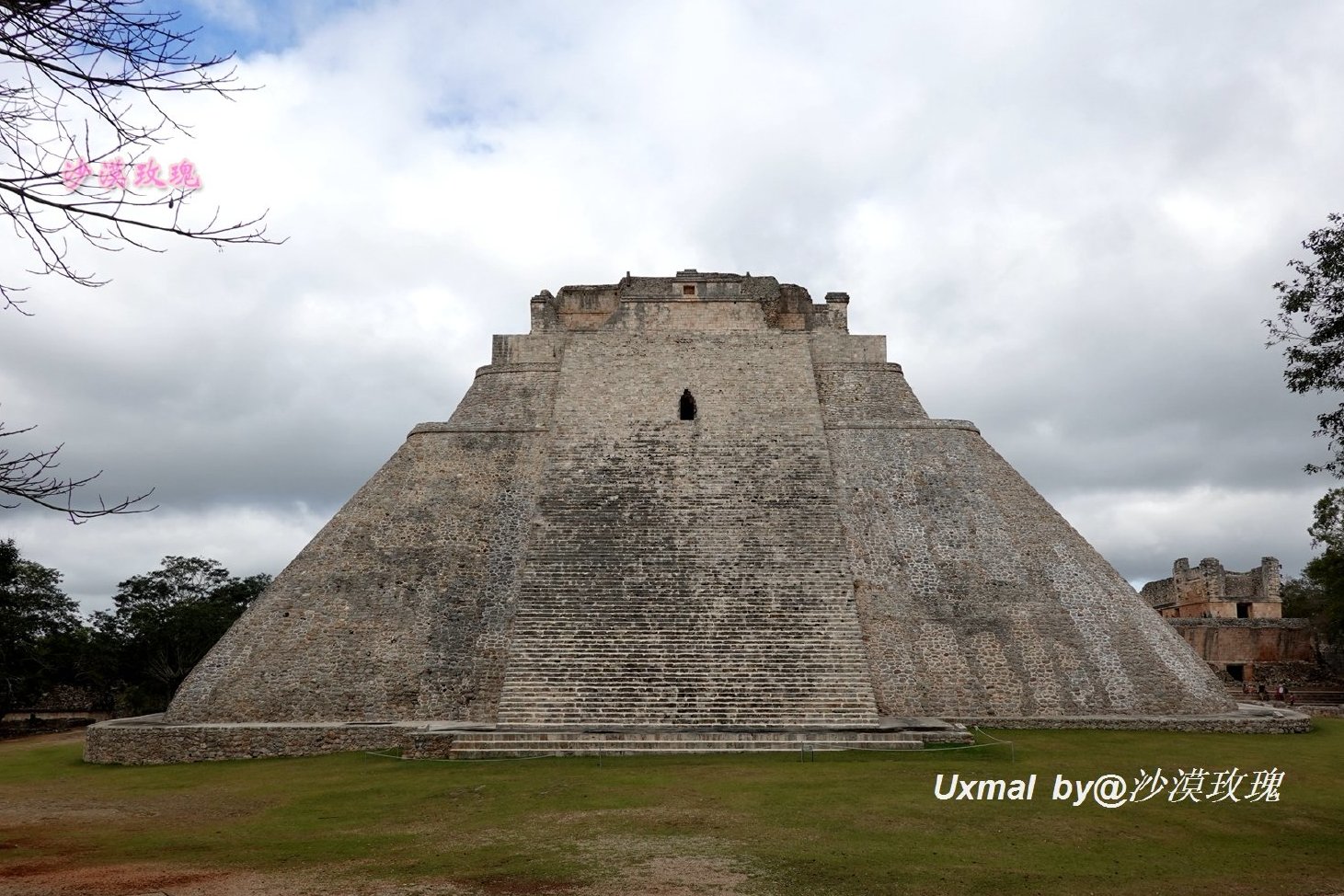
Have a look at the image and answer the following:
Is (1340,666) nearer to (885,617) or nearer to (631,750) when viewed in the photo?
(885,617)

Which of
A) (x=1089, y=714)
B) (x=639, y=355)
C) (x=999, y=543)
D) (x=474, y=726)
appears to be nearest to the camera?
(x=474, y=726)

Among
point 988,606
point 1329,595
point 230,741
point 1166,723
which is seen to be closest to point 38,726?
point 230,741

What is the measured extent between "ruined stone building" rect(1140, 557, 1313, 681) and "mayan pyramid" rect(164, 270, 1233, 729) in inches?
458

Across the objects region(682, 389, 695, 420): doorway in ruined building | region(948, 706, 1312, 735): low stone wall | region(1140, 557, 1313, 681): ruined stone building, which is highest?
region(682, 389, 695, 420): doorway in ruined building

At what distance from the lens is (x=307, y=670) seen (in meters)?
13.1

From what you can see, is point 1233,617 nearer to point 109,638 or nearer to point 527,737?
point 527,737

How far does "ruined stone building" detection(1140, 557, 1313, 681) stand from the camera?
77.8 feet

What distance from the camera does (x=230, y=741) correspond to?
12.0 m

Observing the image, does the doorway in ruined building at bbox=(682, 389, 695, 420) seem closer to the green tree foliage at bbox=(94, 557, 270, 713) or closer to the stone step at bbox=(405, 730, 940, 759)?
the stone step at bbox=(405, 730, 940, 759)

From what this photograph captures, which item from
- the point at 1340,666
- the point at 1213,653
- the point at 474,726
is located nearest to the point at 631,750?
the point at 474,726

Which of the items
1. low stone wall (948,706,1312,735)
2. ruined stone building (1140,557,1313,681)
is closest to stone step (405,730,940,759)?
low stone wall (948,706,1312,735)

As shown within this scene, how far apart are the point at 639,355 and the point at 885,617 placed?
800 centimetres

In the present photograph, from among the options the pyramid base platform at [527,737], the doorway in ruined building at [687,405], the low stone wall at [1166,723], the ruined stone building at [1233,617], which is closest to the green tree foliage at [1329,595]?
the ruined stone building at [1233,617]

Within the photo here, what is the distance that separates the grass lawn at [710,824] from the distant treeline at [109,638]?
10.2 m
